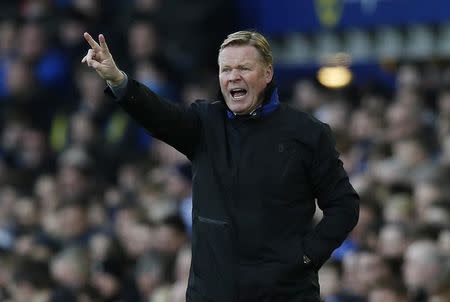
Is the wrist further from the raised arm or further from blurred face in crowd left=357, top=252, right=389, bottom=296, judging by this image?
blurred face in crowd left=357, top=252, right=389, bottom=296

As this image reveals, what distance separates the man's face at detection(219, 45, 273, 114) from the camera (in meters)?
5.32

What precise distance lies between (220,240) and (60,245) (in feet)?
17.8

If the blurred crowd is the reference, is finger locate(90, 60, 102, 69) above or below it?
above

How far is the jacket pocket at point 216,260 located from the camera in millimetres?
5309

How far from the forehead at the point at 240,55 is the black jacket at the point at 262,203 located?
24 centimetres

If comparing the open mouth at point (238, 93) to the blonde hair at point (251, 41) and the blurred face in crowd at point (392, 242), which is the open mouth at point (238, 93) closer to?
the blonde hair at point (251, 41)

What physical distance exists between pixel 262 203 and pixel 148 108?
1.91 feet

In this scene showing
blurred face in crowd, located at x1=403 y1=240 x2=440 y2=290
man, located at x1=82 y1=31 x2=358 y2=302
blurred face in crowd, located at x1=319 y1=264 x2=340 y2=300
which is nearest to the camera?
man, located at x1=82 y1=31 x2=358 y2=302

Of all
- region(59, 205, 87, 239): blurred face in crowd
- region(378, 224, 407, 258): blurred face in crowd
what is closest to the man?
region(378, 224, 407, 258): blurred face in crowd

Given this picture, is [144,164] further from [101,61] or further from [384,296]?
[101,61]

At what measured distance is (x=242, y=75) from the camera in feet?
17.4

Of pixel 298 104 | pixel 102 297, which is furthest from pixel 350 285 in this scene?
pixel 298 104

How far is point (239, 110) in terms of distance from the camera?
5336 mm

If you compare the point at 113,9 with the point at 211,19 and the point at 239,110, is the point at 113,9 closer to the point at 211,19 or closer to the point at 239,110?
the point at 211,19
